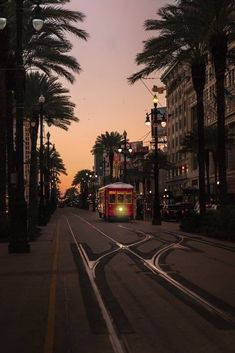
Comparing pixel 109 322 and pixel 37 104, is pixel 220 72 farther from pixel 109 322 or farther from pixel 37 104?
pixel 109 322

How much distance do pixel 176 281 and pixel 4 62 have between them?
64.6 ft

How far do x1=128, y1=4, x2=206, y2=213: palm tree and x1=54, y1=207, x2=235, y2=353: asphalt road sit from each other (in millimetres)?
16342

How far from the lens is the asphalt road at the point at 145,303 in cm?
834

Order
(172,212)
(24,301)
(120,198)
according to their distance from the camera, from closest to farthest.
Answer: (24,301) < (120,198) < (172,212)

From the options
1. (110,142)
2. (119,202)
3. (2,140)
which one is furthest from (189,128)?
(2,140)

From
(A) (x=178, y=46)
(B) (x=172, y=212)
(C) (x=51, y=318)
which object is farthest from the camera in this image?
(B) (x=172, y=212)

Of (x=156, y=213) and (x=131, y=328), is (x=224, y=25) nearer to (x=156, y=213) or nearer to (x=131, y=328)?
(x=156, y=213)

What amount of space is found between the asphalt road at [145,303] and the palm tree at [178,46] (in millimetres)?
16342

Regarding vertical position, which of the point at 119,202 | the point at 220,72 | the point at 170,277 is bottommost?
the point at 170,277

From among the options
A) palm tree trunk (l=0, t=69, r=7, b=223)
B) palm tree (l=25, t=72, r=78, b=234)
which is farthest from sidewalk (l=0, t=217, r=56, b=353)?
palm tree (l=25, t=72, r=78, b=234)

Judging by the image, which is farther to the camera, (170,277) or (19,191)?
(19,191)

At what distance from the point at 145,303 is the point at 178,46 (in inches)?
1043

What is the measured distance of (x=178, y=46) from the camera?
35969 millimetres

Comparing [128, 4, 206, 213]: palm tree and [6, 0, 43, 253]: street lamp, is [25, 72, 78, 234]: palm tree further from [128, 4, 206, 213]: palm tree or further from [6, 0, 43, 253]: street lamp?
[6, 0, 43, 253]: street lamp
